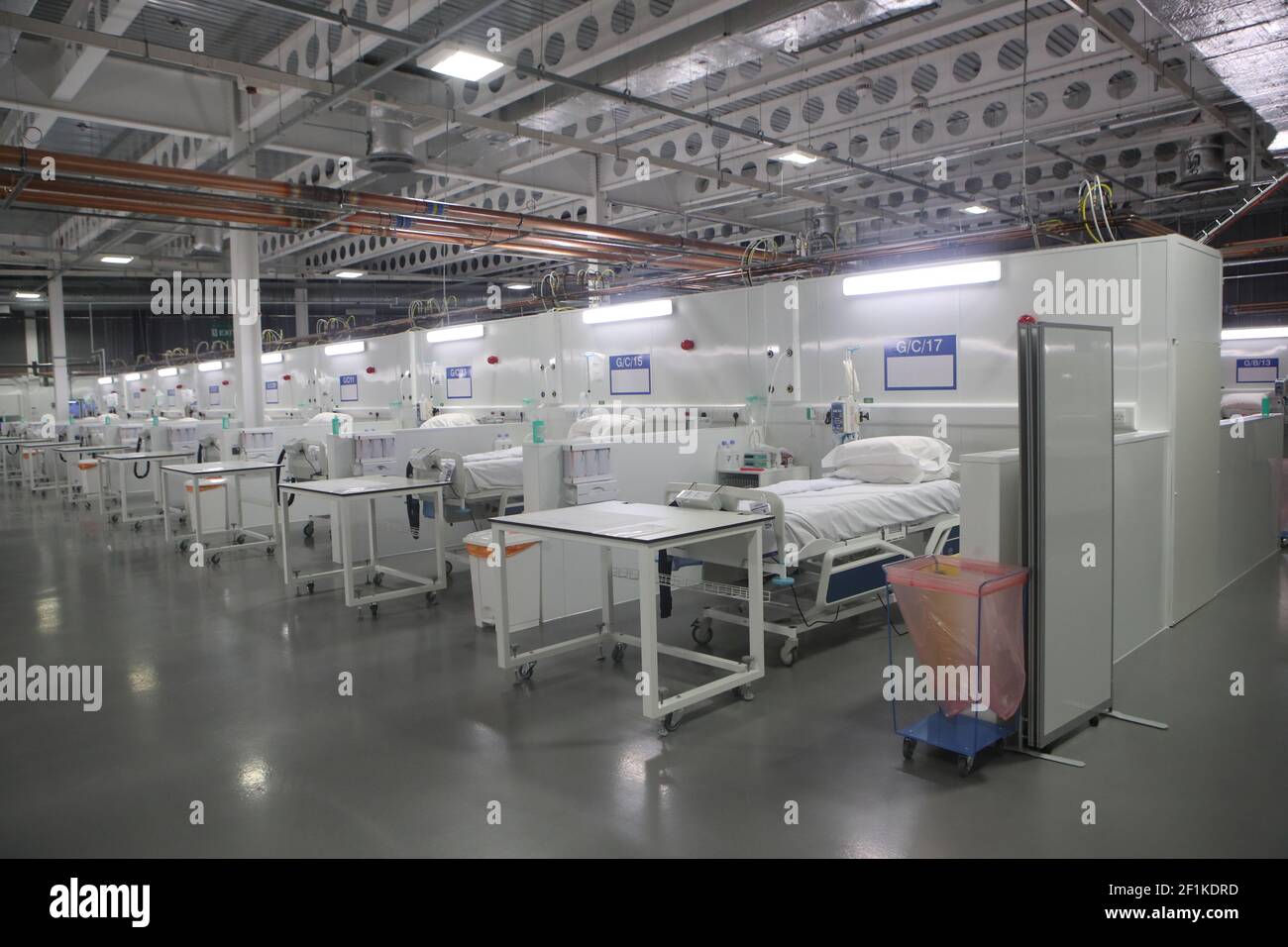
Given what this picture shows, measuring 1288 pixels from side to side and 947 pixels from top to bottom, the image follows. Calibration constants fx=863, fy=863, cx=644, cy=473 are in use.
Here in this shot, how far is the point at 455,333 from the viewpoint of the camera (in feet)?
34.4

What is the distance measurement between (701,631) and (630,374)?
4.08 meters

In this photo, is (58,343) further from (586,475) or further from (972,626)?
(972,626)

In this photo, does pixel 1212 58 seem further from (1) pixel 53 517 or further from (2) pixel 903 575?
(1) pixel 53 517

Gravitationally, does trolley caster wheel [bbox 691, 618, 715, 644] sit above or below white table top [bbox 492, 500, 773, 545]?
below

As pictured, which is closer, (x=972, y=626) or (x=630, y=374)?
(x=972, y=626)

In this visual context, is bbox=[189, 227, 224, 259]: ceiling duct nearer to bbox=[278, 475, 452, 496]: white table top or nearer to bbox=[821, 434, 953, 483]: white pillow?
bbox=[278, 475, 452, 496]: white table top

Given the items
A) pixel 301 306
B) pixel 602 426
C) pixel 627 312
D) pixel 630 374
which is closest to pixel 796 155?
pixel 627 312

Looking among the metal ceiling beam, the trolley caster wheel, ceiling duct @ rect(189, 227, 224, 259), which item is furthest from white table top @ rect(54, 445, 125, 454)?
the metal ceiling beam

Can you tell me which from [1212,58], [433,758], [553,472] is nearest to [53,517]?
[553,472]

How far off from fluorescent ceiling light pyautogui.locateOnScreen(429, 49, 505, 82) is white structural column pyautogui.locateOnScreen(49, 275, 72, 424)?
1397 cm

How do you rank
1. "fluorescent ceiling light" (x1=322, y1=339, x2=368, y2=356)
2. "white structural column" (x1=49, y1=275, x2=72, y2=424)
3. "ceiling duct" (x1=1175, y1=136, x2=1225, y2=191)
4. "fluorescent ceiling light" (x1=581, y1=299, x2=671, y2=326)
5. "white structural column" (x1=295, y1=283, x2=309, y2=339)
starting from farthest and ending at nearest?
"white structural column" (x1=295, y1=283, x2=309, y2=339) < "white structural column" (x1=49, y1=275, x2=72, y2=424) < "fluorescent ceiling light" (x1=322, y1=339, x2=368, y2=356) < "fluorescent ceiling light" (x1=581, y1=299, x2=671, y2=326) < "ceiling duct" (x1=1175, y1=136, x2=1225, y2=191)

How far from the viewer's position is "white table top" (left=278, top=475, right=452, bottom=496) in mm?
5852

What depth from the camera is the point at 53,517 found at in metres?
11.3

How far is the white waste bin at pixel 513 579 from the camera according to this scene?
518 centimetres
